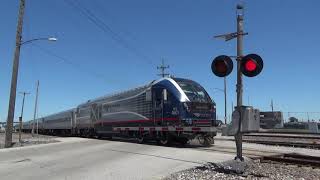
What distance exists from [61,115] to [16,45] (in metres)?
26.4

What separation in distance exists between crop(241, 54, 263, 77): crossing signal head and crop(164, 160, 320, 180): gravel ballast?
2410mm

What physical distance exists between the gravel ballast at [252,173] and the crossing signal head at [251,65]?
2410 mm

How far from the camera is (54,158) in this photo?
54.9 feet

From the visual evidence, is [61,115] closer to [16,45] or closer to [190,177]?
[16,45]

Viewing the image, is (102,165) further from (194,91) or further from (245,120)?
(194,91)

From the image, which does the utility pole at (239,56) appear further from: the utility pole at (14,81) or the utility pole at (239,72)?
the utility pole at (14,81)

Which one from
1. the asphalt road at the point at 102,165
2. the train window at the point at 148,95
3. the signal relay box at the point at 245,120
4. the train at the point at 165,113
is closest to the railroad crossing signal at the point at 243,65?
the signal relay box at the point at 245,120

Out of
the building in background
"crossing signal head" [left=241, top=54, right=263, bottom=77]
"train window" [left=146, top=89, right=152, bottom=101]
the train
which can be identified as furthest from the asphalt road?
the building in background

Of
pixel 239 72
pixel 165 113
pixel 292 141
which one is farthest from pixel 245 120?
pixel 292 141

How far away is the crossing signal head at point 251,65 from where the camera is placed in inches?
396

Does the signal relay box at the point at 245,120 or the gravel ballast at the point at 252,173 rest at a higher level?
the signal relay box at the point at 245,120

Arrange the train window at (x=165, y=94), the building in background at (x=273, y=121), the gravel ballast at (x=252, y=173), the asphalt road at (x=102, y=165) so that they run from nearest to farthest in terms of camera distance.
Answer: the gravel ballast at (x=252, y=173) → the asphalt road at (x=102, y=165) → the train window at (x=165, y=94) → the building in background at (x=273, y=121)

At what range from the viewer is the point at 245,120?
412 inches

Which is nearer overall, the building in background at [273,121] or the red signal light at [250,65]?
the red signal light at [250,65]
